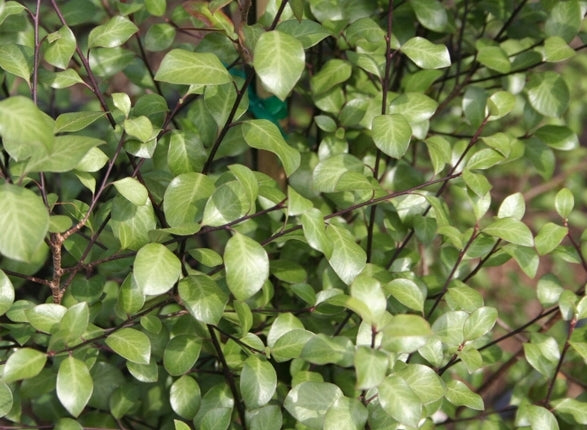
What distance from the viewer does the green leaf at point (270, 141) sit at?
897mm

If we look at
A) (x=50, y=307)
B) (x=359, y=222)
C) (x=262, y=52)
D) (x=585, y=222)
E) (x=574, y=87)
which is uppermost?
(x=262, y=52)

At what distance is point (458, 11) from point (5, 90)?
0.88 metres

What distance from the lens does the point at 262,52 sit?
748 mm

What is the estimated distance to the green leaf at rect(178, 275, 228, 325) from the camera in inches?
33.7

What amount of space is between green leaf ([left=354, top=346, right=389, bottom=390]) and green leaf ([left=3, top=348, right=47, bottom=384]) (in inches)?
14.5

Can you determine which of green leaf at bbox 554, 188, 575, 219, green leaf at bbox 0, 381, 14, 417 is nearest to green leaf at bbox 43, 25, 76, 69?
green leaf at bbox 0, 381, 14, 417

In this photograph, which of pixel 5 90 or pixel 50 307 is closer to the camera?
pixel 50 307

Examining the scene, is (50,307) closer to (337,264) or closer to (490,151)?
(337,264)

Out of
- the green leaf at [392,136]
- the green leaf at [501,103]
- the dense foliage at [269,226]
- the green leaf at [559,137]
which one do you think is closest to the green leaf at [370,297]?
the dense foliage at [269,226]

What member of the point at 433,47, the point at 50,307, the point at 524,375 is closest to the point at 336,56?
the point at 433,47

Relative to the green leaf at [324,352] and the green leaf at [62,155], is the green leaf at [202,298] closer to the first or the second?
the green leaf at [324,352]

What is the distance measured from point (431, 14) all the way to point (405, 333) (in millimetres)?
646

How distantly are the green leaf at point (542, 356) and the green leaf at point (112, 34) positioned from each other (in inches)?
30.2

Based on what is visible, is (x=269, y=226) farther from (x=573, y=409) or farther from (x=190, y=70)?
(x=573, y=409)
